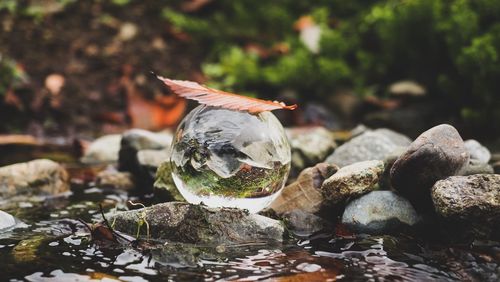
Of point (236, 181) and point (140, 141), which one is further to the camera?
point (140, 141)

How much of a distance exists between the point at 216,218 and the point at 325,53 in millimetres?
4781

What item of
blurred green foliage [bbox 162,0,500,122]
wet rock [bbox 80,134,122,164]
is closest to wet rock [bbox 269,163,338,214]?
wet rock [bbox 80,134,122,164]

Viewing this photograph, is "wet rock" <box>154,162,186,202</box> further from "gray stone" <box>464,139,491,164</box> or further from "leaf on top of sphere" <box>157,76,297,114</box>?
"gray stone" <box>464,139,491,164</box>

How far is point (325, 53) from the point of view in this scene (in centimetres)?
722

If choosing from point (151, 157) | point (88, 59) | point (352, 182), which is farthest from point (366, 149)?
point (88, 59)

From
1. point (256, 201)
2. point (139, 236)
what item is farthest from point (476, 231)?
point (139, 236)

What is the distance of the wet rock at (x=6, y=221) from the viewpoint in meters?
3.10

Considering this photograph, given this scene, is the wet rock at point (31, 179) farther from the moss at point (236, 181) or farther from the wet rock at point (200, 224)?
the moss at point (236, 181)

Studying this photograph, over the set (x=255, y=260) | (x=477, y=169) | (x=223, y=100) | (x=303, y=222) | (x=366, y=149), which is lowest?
(x=255, y=260)

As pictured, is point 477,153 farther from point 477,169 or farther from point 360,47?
point 360,47

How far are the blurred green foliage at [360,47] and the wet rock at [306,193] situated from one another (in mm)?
2725

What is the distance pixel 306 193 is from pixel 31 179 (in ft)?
6.64

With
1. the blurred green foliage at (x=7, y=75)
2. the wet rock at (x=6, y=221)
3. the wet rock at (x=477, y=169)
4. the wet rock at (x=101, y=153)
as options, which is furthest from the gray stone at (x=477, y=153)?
the blurred green foliage at (x=7, y=75)

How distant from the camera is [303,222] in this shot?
3068 millimetres
